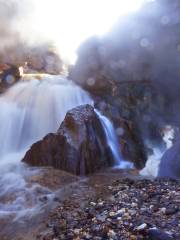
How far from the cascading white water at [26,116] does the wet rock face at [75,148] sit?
0.74 m

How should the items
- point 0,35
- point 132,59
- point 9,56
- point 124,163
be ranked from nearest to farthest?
1. point 124,163
2. point 132,59
3. point 9,56
4. point 0,35

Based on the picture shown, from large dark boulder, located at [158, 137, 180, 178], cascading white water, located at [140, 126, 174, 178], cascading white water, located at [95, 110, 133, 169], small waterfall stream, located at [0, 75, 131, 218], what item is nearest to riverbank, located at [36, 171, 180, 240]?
large dark boulder, located at [158, 137, 180, 178]

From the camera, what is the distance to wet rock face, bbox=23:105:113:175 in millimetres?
10602

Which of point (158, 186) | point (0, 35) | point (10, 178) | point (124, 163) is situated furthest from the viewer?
point (0, 35)

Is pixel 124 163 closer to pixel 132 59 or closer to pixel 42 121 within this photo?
pixel 42 121

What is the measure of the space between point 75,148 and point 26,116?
414 centimetres

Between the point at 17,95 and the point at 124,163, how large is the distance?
685 centimetres

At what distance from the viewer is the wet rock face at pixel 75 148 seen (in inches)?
417

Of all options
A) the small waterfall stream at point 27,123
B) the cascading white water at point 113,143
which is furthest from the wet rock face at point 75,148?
the small waterfall stream at point 27,123

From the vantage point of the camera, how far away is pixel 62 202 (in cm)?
782

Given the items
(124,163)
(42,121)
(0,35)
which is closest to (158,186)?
(124,163)

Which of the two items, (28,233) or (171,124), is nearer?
(28,233)

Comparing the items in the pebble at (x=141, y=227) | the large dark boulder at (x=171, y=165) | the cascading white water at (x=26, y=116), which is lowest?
the pebble at (x=141, y=227)

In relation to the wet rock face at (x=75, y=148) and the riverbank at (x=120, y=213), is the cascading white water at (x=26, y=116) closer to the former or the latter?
the wet rock face at (x=75, y=148)
